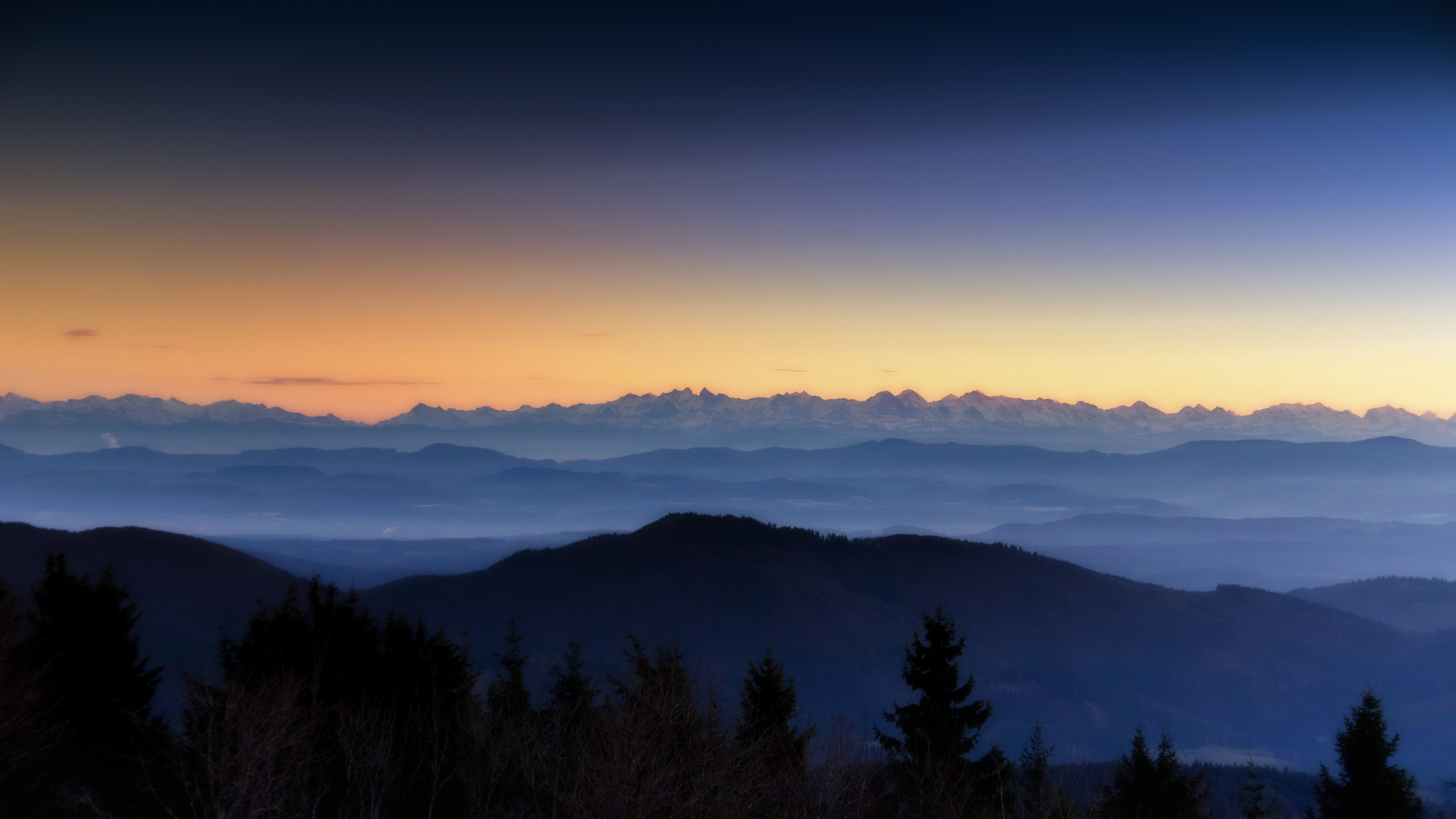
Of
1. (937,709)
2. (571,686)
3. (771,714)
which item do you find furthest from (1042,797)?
(571,686)

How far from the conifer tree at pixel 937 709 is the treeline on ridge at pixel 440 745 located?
100 mm

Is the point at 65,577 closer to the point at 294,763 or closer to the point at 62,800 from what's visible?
the point at 62,800

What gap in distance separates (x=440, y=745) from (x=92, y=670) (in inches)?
589

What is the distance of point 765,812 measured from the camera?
28.8 metres

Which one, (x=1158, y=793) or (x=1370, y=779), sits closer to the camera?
(x=1370, y=779)

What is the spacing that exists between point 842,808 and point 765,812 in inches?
100

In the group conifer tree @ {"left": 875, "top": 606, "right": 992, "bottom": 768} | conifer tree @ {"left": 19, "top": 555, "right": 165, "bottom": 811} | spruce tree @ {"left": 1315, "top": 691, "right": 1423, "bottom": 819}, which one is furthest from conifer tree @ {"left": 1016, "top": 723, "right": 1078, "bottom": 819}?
conifer tree @ {"left": 19, "top": 555, "right": 165, "bottom": 811}

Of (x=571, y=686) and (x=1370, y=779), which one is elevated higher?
(x=571, y=686)

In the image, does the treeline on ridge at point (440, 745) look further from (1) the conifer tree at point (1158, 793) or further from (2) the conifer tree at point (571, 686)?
(2) the conifer tree at point (571, 686)

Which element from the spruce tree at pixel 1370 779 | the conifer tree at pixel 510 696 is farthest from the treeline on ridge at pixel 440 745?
the conifer tree at pixel 510 696

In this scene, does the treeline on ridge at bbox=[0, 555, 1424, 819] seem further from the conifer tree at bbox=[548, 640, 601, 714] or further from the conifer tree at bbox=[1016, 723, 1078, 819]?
the conifer tree at bbox=[548, 640, 601, 714]

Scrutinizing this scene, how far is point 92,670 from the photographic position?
39062 mm

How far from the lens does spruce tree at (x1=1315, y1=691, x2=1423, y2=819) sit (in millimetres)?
40562

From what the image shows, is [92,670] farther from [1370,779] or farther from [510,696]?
[1370,779]
